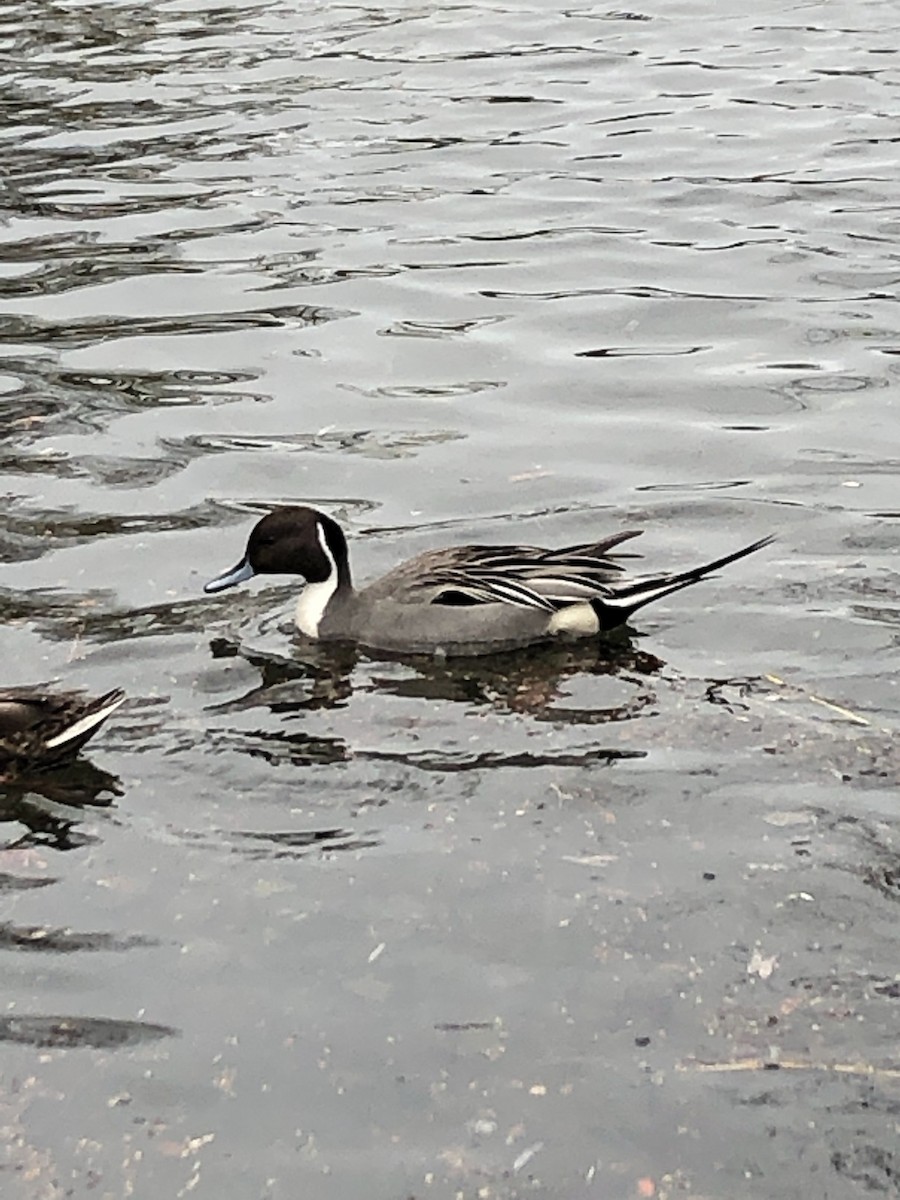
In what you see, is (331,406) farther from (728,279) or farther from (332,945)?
(332,945)

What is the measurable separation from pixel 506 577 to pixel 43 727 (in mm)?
1880

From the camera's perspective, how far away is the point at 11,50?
1897 centimetres

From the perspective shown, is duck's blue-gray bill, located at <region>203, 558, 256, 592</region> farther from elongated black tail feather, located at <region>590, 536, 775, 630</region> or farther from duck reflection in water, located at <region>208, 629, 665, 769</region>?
elongated black tail feather, located at <region>590, 536, 775, 630</region>

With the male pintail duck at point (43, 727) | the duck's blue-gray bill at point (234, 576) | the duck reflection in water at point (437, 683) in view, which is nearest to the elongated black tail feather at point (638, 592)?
the duck reflection in water at point (437, 683)

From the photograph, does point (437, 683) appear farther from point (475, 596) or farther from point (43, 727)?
point (43, 727)

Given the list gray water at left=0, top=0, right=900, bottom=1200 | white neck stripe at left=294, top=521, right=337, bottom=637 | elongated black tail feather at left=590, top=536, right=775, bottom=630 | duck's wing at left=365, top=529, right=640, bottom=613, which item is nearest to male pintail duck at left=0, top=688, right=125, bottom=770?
gray water at left=0, top=0, right=900, bottom=1200

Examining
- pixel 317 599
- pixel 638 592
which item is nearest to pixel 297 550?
pixel 317 599

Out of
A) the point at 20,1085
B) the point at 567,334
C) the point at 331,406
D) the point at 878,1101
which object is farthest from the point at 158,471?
the point at 878,1101

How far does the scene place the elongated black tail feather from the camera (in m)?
7.78

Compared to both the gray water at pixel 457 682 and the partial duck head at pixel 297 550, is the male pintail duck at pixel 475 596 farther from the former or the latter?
the gray water at pixel 457 682

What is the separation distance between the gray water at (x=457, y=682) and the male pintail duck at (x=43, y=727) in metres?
0.12

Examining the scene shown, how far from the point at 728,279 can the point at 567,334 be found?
1276 mm

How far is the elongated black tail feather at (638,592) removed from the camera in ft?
25.5

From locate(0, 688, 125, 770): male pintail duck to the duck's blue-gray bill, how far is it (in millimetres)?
1364
